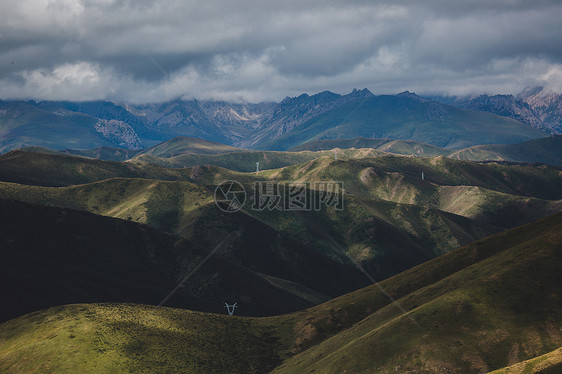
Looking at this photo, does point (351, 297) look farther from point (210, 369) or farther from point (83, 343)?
point (83, 343)

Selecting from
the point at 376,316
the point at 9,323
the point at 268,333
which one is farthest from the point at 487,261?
the point at 9,323

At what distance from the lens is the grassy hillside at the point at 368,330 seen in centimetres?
9181

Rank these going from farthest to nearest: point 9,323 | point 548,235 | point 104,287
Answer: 1. point 104,287
2. point 9,323
3. point 548,235

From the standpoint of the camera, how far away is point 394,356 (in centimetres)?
9369

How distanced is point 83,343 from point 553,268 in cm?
10762

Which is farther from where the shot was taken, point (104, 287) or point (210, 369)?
point (104, 287)

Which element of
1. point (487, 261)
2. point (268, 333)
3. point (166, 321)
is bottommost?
point (268, 333)

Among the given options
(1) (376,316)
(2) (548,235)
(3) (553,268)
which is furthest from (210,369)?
(2) (548,235)

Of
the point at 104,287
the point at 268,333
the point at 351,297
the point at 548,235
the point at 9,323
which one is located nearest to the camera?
the point at 548,235

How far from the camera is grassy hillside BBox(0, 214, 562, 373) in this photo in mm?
91812

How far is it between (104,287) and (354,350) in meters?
114

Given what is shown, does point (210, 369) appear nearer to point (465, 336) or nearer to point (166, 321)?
point (166, 321)

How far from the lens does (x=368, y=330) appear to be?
11531 cm

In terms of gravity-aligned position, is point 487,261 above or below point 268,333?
above
